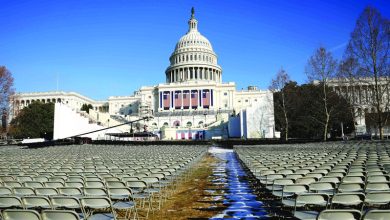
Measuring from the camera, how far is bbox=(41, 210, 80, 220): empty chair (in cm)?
423

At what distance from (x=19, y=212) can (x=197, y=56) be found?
138250 mm

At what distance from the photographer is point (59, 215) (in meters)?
4.29

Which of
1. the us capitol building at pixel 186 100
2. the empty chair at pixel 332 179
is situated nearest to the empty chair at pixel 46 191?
the empty chair at pixel 332 179

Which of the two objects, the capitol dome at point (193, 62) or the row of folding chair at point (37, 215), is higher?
the capitol dome at point (193, 62)

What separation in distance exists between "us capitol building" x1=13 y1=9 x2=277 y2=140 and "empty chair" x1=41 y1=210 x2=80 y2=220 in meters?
68.9

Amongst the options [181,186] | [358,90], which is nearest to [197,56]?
[358,90]

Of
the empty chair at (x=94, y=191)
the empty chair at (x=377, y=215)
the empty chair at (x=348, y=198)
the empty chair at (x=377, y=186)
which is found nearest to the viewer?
the empty chair at (x=377, y=215)

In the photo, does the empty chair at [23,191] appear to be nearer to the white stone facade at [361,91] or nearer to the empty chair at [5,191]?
the empty chair at [5,191]

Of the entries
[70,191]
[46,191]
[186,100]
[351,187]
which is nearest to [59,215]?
[70,191]

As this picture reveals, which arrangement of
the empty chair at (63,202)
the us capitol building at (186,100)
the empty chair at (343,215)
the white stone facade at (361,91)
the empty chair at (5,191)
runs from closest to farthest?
the empty chair at (343,215) < the empty chair at (63,202) < the empty chair at (5,191) < the white stone facade at (361,91) < the us capitol building at (186,100)

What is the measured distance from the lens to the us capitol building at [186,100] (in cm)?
8762

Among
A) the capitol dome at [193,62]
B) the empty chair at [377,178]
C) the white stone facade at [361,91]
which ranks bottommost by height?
the empty chair at [377,178]

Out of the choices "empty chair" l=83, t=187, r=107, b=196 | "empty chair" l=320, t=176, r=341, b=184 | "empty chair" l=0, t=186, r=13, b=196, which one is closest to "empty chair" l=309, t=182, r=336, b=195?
"empty chair" l=320, t=176, r=341, b=184

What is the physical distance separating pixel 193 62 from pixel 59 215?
13477cm
